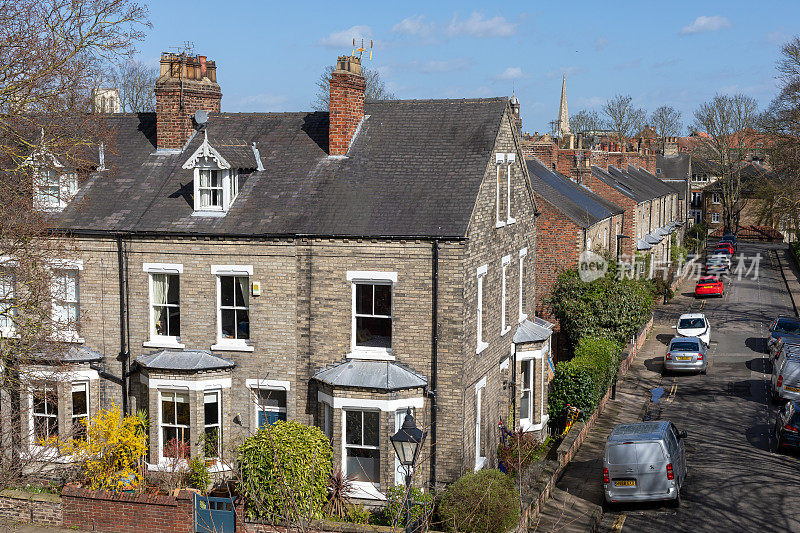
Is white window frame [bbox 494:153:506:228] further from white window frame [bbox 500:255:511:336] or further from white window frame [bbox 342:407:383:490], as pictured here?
white window frame [bbox 342:407:383:490]

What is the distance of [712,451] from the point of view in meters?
24.1

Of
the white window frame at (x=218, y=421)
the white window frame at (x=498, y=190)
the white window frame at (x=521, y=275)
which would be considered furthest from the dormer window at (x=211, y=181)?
the white window frame at (x=521, y=275)

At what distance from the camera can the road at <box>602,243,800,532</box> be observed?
18812 millimetres

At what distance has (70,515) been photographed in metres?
17.8

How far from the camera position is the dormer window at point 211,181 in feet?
67.5

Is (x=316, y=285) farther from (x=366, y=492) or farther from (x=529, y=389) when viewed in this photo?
(x=529, y=389)

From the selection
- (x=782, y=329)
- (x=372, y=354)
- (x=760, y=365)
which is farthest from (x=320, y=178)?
(x=782, y=329)

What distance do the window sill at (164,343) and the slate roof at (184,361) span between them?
16 cm

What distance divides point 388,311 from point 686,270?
53645 millimetres

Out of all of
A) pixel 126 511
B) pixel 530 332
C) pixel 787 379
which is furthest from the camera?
pixel 787 379

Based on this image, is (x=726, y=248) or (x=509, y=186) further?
(x=726, y=248)

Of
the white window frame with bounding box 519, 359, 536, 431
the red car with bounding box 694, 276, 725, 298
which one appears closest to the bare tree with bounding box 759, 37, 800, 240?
the red car with bounding box 694, 276, 725, 298

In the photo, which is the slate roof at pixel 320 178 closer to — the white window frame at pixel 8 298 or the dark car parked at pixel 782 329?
the white window frame at pixel 8 298

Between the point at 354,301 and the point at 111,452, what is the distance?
6.77 meters
